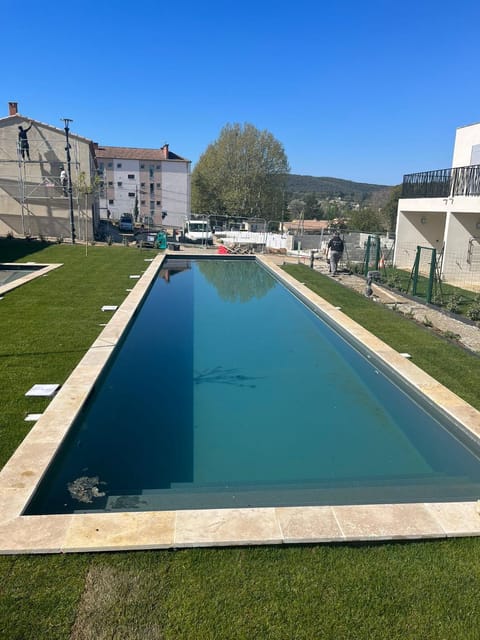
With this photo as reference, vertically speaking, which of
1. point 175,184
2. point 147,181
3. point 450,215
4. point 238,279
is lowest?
point 238,279

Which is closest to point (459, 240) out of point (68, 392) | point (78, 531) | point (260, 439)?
point (260, 439)

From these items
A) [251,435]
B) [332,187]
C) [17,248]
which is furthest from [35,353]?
[332,187]

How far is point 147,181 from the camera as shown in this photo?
62.9 meters

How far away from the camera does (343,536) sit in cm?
326

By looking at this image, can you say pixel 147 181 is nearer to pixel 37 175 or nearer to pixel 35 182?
pixel 37 175

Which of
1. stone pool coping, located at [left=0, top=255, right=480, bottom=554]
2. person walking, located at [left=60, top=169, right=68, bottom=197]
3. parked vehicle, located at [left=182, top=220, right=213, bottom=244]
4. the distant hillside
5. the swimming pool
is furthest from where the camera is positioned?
the distant hillside

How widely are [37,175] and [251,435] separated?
26383 millimetres

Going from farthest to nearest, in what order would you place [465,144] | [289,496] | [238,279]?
[465,144] → [238,279] → [289,496]

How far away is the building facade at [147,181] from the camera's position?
61188 millimetres

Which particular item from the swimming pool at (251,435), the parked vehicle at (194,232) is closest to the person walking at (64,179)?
the parked vehicle at (194,232)

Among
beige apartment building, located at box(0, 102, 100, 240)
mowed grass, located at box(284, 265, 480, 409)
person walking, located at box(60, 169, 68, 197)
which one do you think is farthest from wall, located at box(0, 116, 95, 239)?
mowed grass, located at box(284, 265, 480, 409)

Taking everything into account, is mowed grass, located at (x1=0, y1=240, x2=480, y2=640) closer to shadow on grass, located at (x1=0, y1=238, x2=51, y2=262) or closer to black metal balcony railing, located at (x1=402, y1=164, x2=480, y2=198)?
black metal balcony railing, located at (x1=402, y1=164, x2=480, y2=198)

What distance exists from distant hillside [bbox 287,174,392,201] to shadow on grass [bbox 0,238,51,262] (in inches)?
4240

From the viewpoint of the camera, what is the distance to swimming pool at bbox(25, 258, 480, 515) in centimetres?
417
